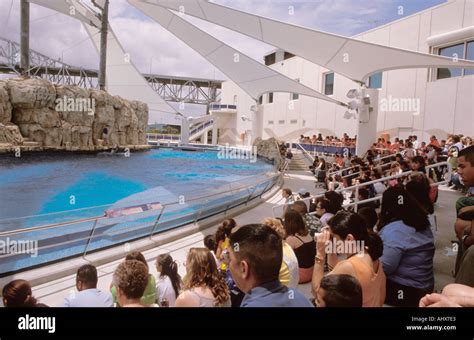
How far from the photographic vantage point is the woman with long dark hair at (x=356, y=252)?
82.4 inches

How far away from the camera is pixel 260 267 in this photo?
1.45 metres

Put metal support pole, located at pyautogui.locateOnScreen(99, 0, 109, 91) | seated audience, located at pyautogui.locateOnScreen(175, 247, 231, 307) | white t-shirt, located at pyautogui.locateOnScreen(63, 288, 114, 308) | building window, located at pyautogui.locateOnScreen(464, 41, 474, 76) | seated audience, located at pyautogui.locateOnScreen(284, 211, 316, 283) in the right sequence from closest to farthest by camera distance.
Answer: seated audience, located at pyautogui.locateOnScreen(175, 247, 231, 307)
white t-shirt, located at pyautogui.locateOnScreen(63, 288, 114, 308)
seated audience, located at pyautogui.locateOnScreen(284, 211, 316, 283)
building window, located at pyautogui.locateOnScreen(464, 41, 474, 76)
metal support pole, located at pyautogui.locateOnScreen(99, 0, 109, 91)

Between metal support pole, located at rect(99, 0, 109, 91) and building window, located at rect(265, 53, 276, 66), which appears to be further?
building window, located at rect(265, 53, 276, 66)

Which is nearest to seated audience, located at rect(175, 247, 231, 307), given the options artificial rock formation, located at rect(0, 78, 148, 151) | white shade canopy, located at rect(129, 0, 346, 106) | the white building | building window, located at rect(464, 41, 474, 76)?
the white building

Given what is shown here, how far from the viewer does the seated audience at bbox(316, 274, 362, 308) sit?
56.3 inches

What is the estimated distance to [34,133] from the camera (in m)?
22.0

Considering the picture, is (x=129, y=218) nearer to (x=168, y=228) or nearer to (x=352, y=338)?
(x=168, y=228)

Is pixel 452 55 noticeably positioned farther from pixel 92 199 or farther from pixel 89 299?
pixel 89 299

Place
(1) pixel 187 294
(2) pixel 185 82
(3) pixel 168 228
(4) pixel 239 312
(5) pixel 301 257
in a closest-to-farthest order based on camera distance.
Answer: (4) pixel 239 312, (1) pixel 187 294, (5) pixel 301 257, (3) pixel 168 228, (2) pixel 185 82

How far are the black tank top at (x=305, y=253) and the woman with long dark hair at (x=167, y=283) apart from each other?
1.28 meters

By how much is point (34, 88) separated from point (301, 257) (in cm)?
2243

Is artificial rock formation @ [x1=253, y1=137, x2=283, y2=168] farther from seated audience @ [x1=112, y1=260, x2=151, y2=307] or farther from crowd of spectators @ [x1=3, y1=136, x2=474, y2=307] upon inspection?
seated audience @ [x1=112, y1=260, x2=151, y2=307]

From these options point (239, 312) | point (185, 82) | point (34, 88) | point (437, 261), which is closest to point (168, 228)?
point (437, 261)

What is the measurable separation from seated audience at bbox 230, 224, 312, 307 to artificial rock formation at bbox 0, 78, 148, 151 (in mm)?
21380
